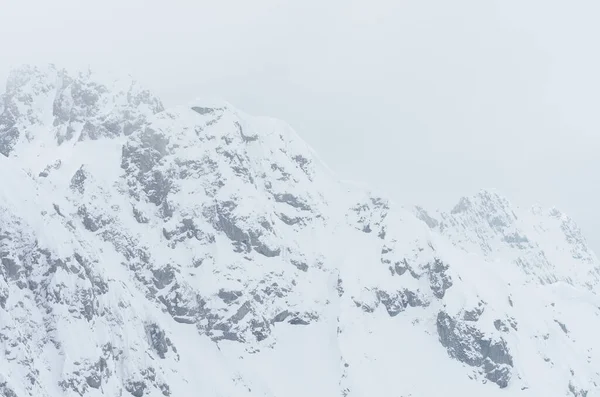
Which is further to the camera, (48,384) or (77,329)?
(77,329)

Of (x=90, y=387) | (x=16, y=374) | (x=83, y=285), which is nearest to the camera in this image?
(x=16, y=374)

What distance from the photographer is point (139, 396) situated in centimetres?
19800

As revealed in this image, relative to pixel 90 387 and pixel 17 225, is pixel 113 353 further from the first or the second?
pixel 17 225

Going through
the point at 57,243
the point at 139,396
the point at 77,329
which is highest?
the point at 57,243

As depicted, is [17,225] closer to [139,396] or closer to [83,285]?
[83,285]

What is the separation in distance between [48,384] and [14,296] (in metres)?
23.6

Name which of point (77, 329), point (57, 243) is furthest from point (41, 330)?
point (57, 243)

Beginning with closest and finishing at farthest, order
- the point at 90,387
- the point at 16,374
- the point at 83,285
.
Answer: the point at 16,374 < the point at 90,387 < the point at 83,285

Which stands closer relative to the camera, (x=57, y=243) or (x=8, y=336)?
(x=8, y=336)

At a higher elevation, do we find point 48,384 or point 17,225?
point 17,225

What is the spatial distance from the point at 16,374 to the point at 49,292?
2631 cm

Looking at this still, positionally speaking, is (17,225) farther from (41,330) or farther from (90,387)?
(90,387)

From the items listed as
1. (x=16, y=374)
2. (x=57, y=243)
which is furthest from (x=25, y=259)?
(x=16, y=374)

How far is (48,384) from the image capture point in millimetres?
179250
